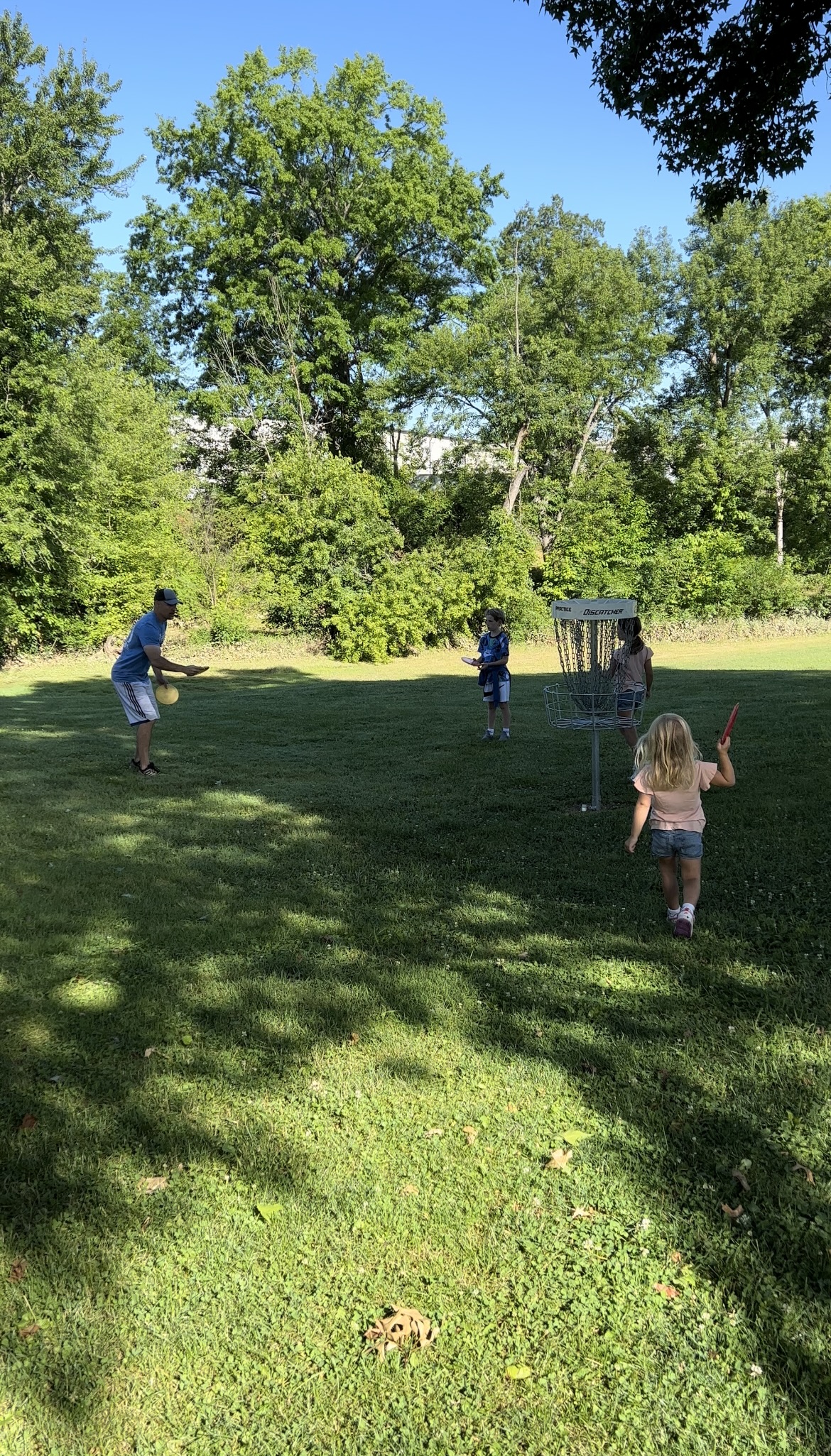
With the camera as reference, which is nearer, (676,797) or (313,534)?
(676,797)

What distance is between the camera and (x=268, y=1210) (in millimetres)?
3006

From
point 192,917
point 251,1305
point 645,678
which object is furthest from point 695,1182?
point 645,678

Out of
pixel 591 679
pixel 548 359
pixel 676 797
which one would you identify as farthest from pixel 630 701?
pixel 548 359

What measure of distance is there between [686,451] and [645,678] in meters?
31.0

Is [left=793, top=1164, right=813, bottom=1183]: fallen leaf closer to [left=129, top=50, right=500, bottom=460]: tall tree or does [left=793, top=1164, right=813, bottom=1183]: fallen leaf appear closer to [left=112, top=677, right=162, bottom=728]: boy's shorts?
[left=112, top=677, right=162, bottom=728]: boy's shorts

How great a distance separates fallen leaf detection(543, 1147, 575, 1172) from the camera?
10.5ft

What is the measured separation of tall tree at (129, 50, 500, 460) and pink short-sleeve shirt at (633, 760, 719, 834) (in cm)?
2697

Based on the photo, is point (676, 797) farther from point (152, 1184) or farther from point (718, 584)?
point (718, 584)

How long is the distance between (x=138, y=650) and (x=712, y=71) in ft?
23.9

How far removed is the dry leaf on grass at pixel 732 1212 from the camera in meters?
2.92

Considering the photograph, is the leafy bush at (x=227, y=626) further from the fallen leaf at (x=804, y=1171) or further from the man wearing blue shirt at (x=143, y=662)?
the fallen leaf at (x=804, y=1171)

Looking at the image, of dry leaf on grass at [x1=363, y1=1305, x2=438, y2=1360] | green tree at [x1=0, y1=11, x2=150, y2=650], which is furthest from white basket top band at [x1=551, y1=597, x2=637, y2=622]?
green tree at [x1=0, y1=11, x2=150, y2=650]

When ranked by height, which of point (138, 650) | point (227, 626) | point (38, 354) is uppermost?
point (38, 354)

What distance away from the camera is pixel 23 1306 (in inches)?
104
